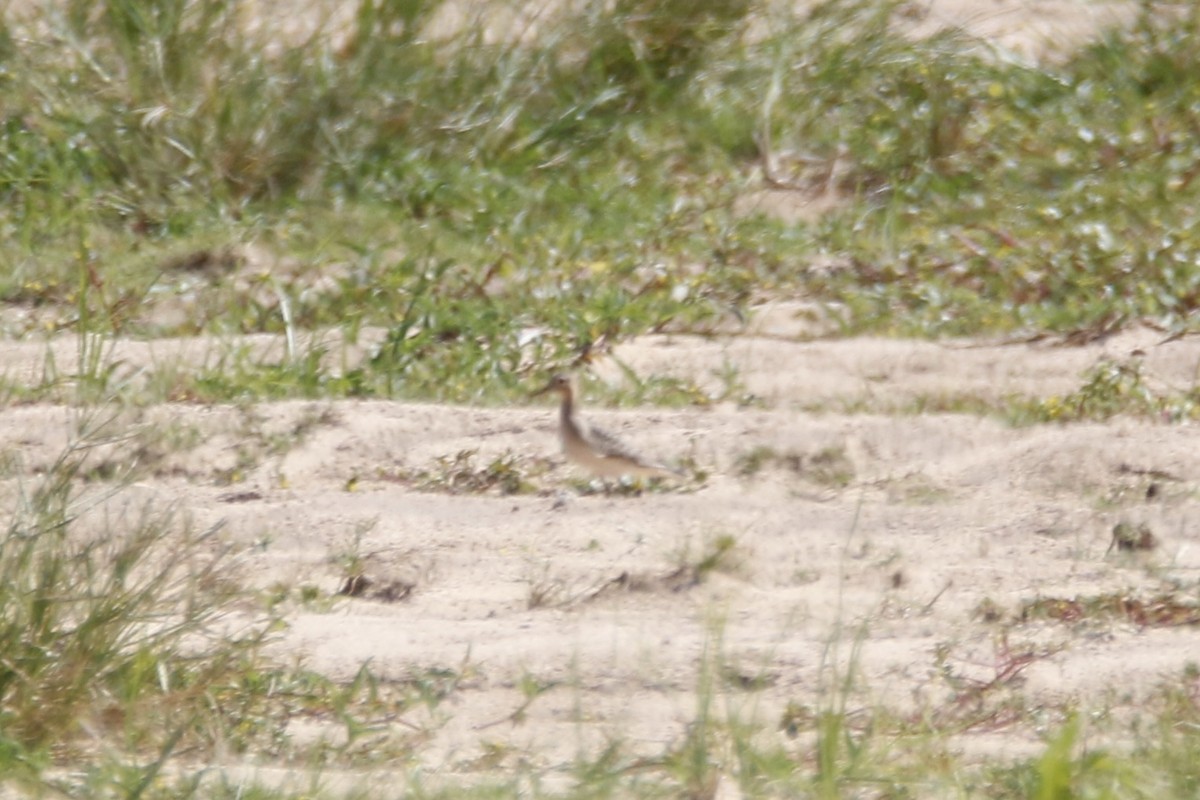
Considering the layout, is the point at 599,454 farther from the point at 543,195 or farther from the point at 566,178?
the point at 566,178

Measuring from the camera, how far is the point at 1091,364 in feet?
22.0

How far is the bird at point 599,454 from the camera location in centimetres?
566

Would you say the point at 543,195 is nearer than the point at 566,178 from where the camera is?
Yes

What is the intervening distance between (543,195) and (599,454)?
2.51 m

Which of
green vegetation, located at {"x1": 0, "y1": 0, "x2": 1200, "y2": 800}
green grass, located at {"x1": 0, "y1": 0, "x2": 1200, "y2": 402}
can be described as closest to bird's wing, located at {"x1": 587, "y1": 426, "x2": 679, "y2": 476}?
green vegetation, located at {"x1": 0, "y1": 0, "x2": 1200, "y2": 800}

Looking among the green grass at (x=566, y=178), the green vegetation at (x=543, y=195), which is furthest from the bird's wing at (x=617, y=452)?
the green grass at (x=566, y=178)

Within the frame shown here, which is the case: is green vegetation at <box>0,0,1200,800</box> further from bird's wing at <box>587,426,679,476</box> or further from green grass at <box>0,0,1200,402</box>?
bird's wing at <box>587,426,679,476</box>

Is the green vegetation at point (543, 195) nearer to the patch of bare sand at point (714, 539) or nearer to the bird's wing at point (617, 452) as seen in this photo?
the patch of bare sand at point (714, 539)

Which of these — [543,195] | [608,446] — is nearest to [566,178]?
[543,195]

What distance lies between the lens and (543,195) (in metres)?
7.96

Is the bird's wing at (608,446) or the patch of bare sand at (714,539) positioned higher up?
the bird's wing at (608,446)

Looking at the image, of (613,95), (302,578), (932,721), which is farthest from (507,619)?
(613,95)

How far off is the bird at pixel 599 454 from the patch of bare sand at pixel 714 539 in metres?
0.09

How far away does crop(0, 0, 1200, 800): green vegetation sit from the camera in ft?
21.9
